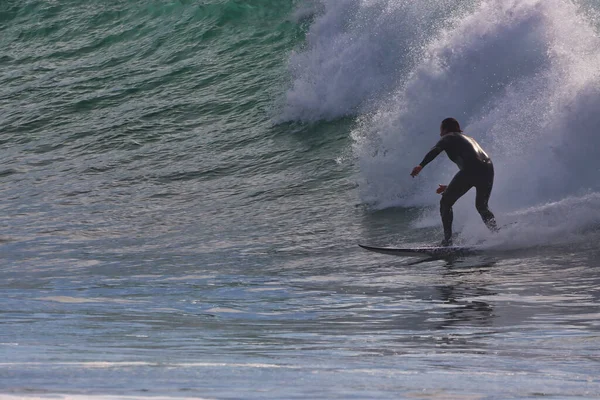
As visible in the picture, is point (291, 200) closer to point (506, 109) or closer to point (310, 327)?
point (506, 109)

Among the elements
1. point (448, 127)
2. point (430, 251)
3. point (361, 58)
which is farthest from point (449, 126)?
point (361, 58)

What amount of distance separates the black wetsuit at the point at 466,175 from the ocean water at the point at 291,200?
0.87 ft

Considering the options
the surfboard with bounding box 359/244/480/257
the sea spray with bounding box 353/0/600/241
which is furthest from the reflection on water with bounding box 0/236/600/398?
the sea spray with bounding box 353/0/600/241

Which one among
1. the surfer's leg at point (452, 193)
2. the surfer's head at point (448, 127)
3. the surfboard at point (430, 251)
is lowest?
the surfboard at point (430, 251)

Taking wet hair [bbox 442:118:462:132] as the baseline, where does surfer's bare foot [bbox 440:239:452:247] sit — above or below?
below

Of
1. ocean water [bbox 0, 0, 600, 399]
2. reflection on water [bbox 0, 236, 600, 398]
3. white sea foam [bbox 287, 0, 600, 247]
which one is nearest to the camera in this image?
reflection on water [bbox 0, 236, 600, 398]

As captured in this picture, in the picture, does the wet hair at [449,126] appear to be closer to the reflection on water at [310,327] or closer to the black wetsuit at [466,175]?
the black wetsuit at [466,175]

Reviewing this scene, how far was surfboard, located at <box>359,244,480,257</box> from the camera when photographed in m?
9.39

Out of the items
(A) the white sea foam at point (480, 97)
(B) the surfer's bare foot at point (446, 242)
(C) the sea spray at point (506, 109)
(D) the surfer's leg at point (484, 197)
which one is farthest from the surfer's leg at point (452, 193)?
(C) the sea spray at point (506, 109)

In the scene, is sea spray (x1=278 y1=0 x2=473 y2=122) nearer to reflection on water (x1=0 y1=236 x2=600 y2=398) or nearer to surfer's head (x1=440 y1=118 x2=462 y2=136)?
surfer's head (x1=440 y1=118 x2=462 y2=136)

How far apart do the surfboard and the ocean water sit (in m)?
0.19

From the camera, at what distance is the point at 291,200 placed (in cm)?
1241

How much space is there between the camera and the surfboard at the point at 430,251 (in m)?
9.39

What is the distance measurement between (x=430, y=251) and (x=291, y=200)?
3193mm
